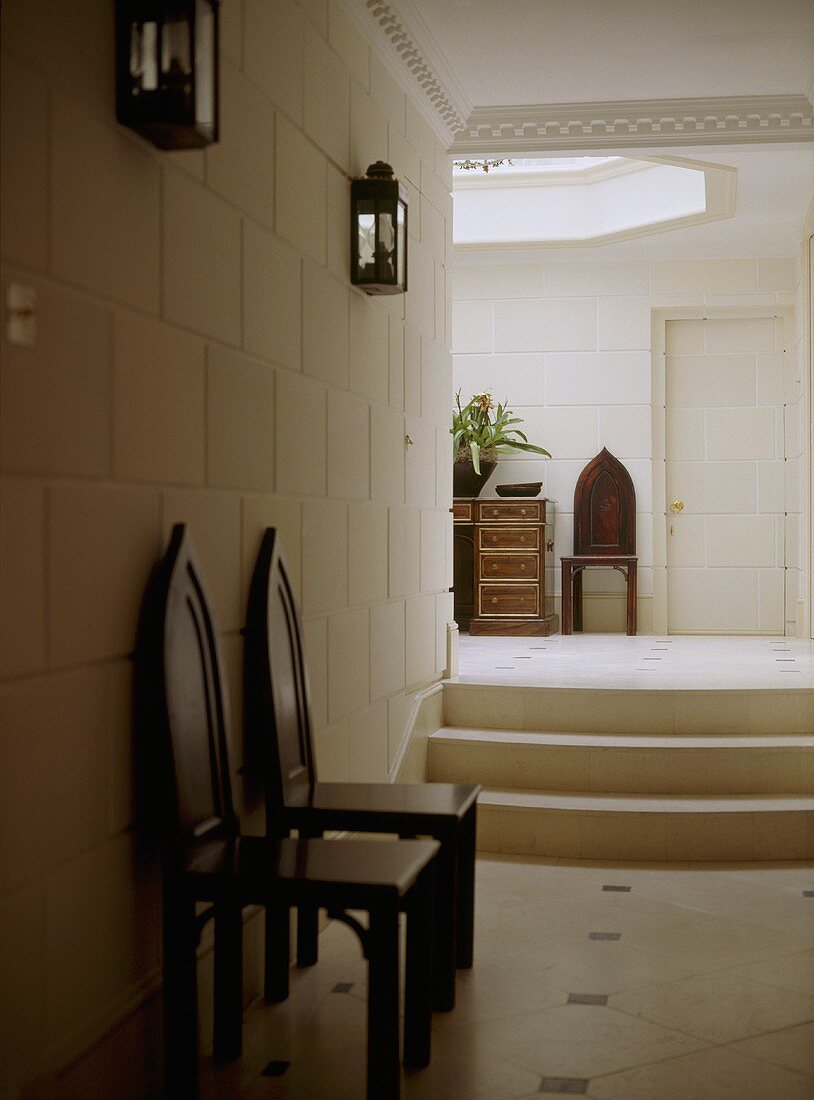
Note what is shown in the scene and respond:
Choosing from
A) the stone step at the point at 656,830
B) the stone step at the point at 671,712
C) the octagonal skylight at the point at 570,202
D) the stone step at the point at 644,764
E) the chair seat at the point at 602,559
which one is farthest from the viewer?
the chair seat at the point at 602,559

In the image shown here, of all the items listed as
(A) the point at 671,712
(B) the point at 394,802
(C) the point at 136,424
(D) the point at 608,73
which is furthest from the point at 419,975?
(D) the point at 608,73

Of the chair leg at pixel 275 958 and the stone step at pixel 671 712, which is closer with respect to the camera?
the chair leg at pixel 275 958

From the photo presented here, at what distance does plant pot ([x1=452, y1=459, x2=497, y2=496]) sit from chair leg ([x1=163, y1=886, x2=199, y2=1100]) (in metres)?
5.95

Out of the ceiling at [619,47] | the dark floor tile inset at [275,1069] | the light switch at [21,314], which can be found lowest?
the dark floor tile inset at [275,1069]

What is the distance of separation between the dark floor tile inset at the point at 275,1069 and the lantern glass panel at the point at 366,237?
2.37 meters

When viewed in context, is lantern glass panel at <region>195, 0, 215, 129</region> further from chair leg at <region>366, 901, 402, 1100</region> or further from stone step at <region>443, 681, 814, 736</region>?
stone step at <region>443, 681, 814, 736</region>

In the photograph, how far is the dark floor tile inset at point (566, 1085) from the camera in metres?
2.38

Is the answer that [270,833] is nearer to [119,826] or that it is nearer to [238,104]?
[119,826]

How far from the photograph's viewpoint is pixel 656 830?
423 centimetres

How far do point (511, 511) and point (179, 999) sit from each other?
19.2 feet

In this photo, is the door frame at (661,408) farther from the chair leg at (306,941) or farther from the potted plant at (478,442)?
the chair leg at (306,941)

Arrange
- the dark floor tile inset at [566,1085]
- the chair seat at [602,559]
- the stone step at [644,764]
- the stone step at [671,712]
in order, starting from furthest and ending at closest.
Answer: the chair seat at [602,559] → the stone step at [671,712] → the stone step at [644,764] → the dark floor tile inset at [566,1085]

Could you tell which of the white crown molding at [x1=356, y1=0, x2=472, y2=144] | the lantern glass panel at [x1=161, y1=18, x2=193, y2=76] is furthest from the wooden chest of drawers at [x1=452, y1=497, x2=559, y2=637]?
the lantern glass panel at [x1=161, y1=18, x2=193, y2=76]

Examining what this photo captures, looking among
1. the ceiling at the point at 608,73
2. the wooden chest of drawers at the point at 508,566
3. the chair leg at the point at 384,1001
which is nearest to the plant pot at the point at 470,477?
the wooden chest of drawers at the point at 508,566
